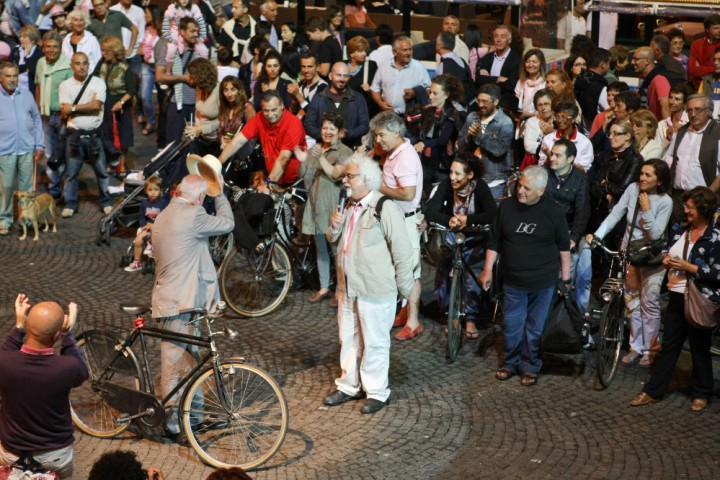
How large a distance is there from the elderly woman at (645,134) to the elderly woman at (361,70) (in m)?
3.76

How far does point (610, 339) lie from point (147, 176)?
5724 mm

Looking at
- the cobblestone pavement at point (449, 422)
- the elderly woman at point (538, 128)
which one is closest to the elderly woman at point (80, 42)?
the cobblestone pavement at point (449, 422)

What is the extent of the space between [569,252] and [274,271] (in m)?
3.18

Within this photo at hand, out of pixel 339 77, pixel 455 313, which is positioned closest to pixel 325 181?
pixel 339 77

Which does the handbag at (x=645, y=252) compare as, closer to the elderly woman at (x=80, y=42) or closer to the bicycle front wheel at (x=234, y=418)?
the bicycle front wheel at (x=234, y=418)

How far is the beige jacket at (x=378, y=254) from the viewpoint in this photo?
8203 millimetres

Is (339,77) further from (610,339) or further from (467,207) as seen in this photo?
(610,339)

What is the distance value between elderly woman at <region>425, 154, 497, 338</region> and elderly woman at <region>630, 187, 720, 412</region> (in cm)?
176

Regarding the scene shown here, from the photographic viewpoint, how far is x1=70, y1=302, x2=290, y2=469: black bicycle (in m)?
7.48

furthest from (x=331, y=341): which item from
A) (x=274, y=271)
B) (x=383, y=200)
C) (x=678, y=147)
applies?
(x=678, y=147)

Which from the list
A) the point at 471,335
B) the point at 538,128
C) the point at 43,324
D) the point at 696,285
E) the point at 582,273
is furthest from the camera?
the point at 538,128

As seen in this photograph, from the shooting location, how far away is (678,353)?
8.53 m

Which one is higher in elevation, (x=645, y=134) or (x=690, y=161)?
(x=645, y=134)

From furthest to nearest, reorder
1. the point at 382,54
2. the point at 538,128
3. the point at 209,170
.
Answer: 1. the point at 382,54
2. the point at 538,128
3. the point at 209,170
